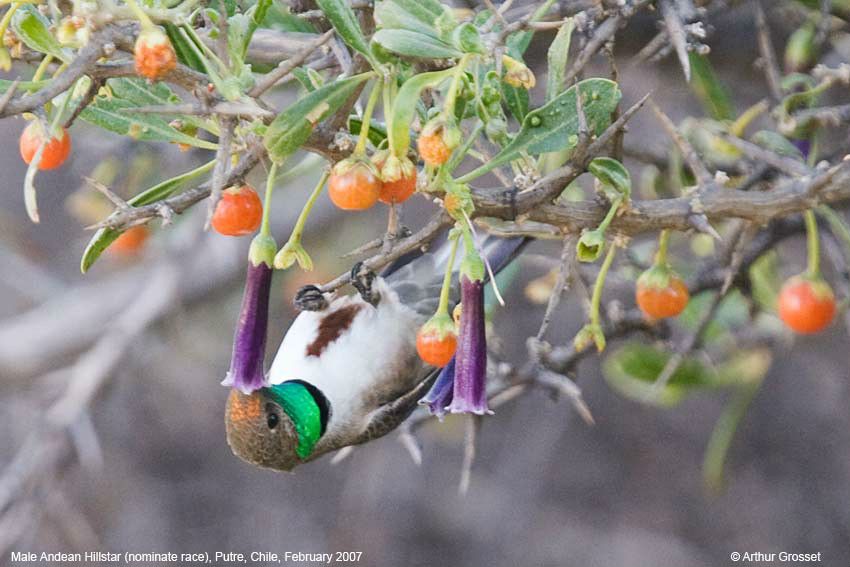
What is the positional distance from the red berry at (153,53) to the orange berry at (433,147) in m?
0.27

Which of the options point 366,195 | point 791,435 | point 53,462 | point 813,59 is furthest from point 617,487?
point 366,195

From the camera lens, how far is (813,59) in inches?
90.5

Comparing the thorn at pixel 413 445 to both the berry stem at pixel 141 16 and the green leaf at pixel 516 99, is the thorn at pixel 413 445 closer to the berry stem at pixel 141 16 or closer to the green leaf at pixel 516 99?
the green leaf at pixel 516 99

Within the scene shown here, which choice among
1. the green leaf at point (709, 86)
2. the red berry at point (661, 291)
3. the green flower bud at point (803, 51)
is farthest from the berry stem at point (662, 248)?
the green flower bud at point (803, 51)

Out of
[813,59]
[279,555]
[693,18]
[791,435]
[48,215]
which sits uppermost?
[693,18]

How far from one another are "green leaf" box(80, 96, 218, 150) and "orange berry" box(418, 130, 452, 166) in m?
0.35

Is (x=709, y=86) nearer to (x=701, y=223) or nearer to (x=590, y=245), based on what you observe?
(x=701, y=223)

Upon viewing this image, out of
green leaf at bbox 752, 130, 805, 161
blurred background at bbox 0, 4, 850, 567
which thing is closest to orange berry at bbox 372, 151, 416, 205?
green leaf at bbox 752, 130, 805, 161

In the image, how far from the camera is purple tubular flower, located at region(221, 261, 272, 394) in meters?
1.46

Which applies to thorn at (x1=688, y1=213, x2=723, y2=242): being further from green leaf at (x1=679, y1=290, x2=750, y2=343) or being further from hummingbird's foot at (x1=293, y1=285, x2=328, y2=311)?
green leaf at (x1=679, y1=290, x2=750, y2=343)

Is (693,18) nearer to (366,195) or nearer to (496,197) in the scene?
(496,197)

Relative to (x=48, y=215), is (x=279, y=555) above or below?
below

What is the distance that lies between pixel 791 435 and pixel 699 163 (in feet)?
14.0

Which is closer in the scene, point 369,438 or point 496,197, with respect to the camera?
point 496,197
